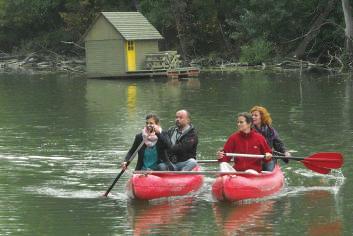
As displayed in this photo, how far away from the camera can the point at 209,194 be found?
13.4m

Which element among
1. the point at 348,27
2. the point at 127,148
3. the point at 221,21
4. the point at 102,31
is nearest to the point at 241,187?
the point at 127,148

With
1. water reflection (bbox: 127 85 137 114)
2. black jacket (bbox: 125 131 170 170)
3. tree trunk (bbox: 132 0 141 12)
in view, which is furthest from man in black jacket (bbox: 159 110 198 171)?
tree trunk (bbox: 132 0 141 12)

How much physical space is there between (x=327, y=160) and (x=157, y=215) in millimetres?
3508

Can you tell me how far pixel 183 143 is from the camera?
13.5 metres

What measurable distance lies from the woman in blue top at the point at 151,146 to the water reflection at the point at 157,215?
25.6 inches

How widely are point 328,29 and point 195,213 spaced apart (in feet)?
119

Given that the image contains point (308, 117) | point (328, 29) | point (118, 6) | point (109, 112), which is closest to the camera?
point (308, 117)

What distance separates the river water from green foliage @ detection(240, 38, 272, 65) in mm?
11126

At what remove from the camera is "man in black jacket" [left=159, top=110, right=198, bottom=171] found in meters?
13.4

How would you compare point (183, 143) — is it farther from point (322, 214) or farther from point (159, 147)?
point (322, 214)

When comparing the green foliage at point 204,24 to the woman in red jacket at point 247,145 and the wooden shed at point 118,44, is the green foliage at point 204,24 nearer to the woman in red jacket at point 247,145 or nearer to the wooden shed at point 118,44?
the wooden shed at point 118,44

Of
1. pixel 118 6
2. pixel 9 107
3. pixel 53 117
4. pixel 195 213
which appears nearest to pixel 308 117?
pixel 53 117

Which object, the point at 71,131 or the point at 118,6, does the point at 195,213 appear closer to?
the point at 71,131

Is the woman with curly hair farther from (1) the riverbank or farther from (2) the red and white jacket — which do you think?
(1) the riverbank
